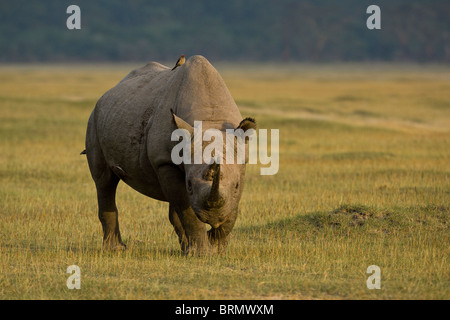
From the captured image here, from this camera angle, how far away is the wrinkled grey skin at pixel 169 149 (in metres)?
8.15

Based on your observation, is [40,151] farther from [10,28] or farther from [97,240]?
[10,28]

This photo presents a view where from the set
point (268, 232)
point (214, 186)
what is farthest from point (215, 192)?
point (268, 232)

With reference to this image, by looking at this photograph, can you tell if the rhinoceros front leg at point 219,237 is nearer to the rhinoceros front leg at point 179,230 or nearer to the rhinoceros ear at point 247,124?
the rhinoceros front leg at point 179,230

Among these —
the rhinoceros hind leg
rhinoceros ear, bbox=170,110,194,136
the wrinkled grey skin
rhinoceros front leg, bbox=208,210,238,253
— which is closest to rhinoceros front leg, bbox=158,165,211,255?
the wrinkled grey skin

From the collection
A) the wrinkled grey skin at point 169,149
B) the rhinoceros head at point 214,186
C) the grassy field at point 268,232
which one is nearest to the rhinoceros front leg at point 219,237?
the wrinkled grey skin at point 169,149

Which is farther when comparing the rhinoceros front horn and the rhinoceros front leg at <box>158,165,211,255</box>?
the rhinoceros front leg at <box>158,165,211,255</box>

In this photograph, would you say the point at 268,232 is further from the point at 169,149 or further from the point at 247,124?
the point at 247,124

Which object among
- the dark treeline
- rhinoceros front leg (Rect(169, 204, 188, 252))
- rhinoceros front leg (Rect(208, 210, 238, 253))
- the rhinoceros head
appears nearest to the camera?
the rhinoceros head

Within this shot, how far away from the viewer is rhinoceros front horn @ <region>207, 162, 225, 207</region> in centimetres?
763

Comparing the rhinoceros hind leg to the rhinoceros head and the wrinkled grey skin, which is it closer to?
the wrinkled grey skin

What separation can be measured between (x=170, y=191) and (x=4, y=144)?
1620 cm

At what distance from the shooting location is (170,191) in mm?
9180

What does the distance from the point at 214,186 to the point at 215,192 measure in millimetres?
82
